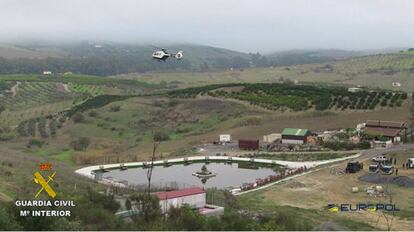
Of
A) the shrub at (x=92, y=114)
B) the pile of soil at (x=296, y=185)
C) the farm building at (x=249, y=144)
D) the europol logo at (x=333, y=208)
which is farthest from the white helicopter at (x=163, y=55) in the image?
the shrub at (x=92, y=114)

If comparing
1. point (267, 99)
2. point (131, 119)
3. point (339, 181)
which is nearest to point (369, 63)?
point (267, 99)

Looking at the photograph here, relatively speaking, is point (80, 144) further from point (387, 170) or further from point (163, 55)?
point (163, 55)

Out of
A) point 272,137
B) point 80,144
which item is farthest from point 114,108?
point 272,137

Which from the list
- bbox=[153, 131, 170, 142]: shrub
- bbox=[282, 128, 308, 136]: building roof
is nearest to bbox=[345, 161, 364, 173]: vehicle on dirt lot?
bbox=[282, 128, 308, 136]: building roof

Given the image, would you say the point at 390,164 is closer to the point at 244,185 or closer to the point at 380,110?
the point at 244,185

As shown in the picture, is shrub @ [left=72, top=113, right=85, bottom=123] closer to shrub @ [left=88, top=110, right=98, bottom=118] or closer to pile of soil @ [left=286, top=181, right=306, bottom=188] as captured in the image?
shrub @ [left=88, top=110, right=98, bottom=118]
